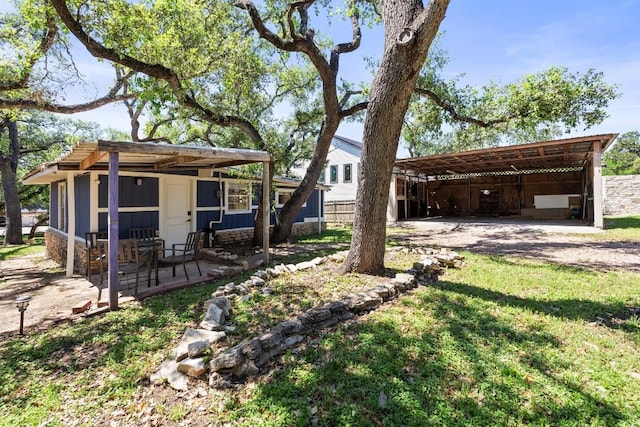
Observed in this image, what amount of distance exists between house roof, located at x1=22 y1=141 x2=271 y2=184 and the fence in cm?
1049

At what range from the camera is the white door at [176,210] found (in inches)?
292

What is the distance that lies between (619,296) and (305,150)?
1614cm

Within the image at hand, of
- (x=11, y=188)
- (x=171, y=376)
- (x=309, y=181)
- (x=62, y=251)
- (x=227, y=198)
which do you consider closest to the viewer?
(x=171, y=376)

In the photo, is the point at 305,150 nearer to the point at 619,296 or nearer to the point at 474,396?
the point at 619,296

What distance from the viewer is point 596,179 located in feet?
34.6

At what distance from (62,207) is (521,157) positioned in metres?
17.5

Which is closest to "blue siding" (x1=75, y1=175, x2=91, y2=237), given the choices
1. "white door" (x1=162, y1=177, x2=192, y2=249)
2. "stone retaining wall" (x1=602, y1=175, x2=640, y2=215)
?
"white door" (x1=162, y1=177, x2=192, y2=249)

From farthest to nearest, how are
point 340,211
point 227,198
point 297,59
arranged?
point 340,211
point 297,59
point 227,198

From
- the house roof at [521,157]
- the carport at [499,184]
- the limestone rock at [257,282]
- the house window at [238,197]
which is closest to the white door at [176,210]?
the house window at [238,197]

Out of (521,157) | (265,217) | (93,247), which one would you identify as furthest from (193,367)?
(521,157)

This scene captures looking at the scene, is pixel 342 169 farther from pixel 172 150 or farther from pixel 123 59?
pixel 172 150

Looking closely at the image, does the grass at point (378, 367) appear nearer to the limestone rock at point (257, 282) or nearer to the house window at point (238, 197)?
the limestone rock at point (257, 282)

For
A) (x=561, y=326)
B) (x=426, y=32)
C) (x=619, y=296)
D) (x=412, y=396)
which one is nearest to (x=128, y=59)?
(x=426, y=32)

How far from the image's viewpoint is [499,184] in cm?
2019
